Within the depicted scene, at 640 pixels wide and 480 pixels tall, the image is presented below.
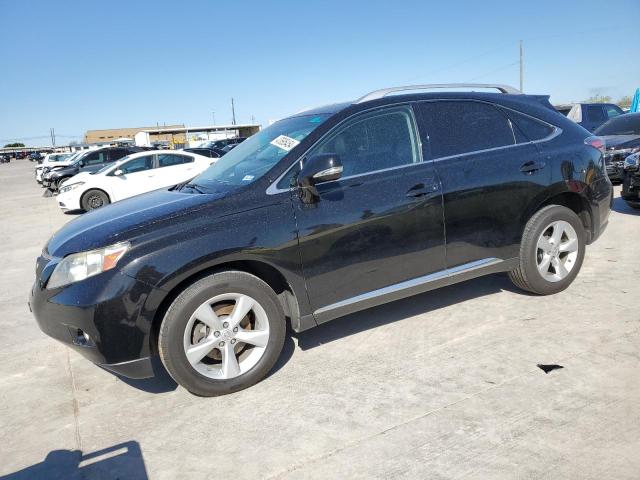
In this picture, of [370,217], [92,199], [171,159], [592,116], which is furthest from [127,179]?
[592,116]

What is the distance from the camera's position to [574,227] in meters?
4.31

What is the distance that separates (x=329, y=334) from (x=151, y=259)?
1.65 meters

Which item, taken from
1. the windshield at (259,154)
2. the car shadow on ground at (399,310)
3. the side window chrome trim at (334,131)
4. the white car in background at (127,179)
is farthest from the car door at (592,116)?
the windshield at (259,154)

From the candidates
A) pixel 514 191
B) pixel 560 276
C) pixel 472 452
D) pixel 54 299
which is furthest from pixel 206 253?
pixel 560 276

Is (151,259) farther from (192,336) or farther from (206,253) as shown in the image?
(192,336)

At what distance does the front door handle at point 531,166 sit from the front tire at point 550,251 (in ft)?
1.18

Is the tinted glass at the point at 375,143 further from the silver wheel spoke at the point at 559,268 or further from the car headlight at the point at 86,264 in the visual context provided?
the silver wheel spoke at the point at 559,268

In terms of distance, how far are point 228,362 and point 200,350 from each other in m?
0.21

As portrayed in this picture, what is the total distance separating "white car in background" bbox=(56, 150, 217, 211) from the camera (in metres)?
12.6

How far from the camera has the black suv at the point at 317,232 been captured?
2908 millimetres

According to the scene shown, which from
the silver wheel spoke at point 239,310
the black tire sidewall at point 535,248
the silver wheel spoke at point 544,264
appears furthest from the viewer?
the silver wheel spoke at point 544,264

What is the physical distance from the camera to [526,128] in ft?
13.6

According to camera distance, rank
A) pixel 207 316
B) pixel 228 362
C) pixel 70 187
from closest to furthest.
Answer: pixel 207 316 → pixel 228 362 → pixel 70 187

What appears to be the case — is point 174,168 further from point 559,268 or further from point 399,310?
point 559,268
